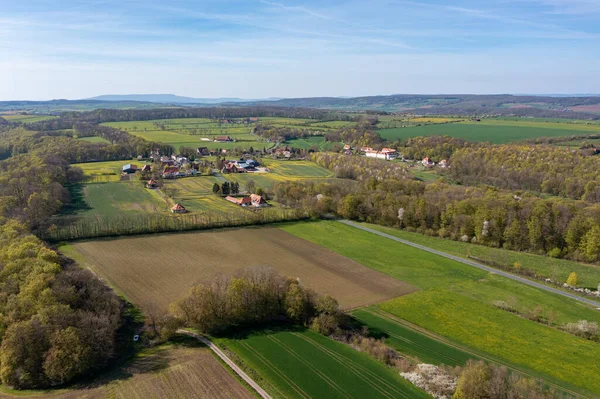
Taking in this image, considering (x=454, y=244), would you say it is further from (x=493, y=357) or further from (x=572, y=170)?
(x=572, y=170)

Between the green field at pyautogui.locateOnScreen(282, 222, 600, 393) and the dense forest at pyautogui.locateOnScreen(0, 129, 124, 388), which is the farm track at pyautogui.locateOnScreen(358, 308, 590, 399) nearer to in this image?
the green field at pyautogui.locateOnScreen(282, 222, 600, 393)

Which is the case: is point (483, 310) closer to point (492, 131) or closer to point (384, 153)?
point (384, 153)

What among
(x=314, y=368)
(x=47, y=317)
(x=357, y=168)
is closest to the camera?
(x=314, y=368)

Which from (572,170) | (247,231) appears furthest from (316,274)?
(572,170)

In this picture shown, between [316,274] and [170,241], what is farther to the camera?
[170,241]

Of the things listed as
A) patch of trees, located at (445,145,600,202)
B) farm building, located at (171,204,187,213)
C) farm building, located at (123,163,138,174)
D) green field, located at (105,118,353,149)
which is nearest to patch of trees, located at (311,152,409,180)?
patch of trees, located at (445,145,600,202)

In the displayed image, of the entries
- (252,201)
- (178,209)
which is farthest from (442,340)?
(252,201)
